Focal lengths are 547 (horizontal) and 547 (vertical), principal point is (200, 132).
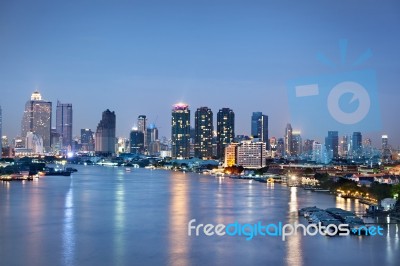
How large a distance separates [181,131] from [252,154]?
1107cm

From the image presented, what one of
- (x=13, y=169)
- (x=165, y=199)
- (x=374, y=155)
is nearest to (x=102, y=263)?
(x=165, y=199)

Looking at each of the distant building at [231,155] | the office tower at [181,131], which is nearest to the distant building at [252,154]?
the distant building at [231,155]

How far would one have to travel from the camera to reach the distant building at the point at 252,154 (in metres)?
25.6

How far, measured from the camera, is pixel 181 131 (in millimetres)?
36188

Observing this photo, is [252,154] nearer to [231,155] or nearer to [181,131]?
[231,155]

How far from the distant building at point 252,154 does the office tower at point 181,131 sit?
1050cm

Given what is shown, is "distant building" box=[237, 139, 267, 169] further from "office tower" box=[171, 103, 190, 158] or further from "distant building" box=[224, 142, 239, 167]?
"office tower" box=[171, 103, 190, 158]

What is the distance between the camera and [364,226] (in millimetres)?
5543

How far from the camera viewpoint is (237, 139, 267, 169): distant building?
84.1 feet

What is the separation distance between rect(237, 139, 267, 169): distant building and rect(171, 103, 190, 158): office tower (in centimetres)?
1050

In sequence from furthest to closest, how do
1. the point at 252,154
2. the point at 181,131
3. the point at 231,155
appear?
1. the point at 181,131
2. the point at 231,155
3. the point at 252,154

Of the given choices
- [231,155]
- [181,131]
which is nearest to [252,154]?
[231,155]

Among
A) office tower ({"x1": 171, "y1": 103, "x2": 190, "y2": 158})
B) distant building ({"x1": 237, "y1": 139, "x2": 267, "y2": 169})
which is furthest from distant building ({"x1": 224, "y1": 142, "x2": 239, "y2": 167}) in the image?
office tower ({"x1": 171, "y1": 103, "x2": 190, "y2": 158})

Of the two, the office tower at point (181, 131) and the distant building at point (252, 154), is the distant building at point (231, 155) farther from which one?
the office tower at point (181, 131)
